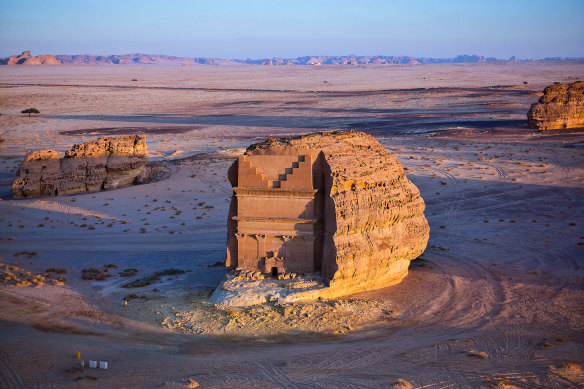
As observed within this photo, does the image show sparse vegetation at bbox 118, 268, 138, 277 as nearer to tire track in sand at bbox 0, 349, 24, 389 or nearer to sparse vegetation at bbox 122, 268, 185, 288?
sparse vegetation at bbox 122, 268, 185, 288

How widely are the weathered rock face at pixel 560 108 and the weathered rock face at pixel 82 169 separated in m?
37.0

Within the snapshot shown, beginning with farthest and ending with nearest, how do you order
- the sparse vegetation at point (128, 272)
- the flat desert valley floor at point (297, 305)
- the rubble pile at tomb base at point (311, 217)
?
the sparse vegetation at point (128, 272) → the rubble pile at tomb base at point (311, 217) → the flat desert valley floor at point (297, 305)

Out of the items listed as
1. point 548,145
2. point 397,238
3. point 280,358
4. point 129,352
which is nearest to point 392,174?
point 397,238

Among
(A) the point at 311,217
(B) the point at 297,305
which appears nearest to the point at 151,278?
(B) the point at 297,305

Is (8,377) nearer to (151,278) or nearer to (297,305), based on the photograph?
(151,278)

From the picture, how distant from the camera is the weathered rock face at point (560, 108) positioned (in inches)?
1895

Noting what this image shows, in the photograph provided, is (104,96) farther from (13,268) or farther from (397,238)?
(397,238)

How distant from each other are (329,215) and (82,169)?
65.8 feet

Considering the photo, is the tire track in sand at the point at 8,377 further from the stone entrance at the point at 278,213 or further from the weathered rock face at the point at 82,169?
the weathered rock face at the point at 82,169

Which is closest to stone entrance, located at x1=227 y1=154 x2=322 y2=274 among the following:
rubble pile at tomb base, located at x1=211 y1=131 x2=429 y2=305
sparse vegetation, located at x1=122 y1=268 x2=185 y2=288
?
rubble pile at tomb base, located at x1=211 y1=131 x2=429 y2=305

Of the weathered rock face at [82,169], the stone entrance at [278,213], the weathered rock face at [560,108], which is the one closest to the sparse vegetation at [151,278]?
the stone entrance at [278,213]

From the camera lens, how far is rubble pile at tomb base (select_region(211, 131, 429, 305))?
1488 centimetres

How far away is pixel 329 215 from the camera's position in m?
14.9

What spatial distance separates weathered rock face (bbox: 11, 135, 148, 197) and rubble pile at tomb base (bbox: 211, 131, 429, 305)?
17.4m
